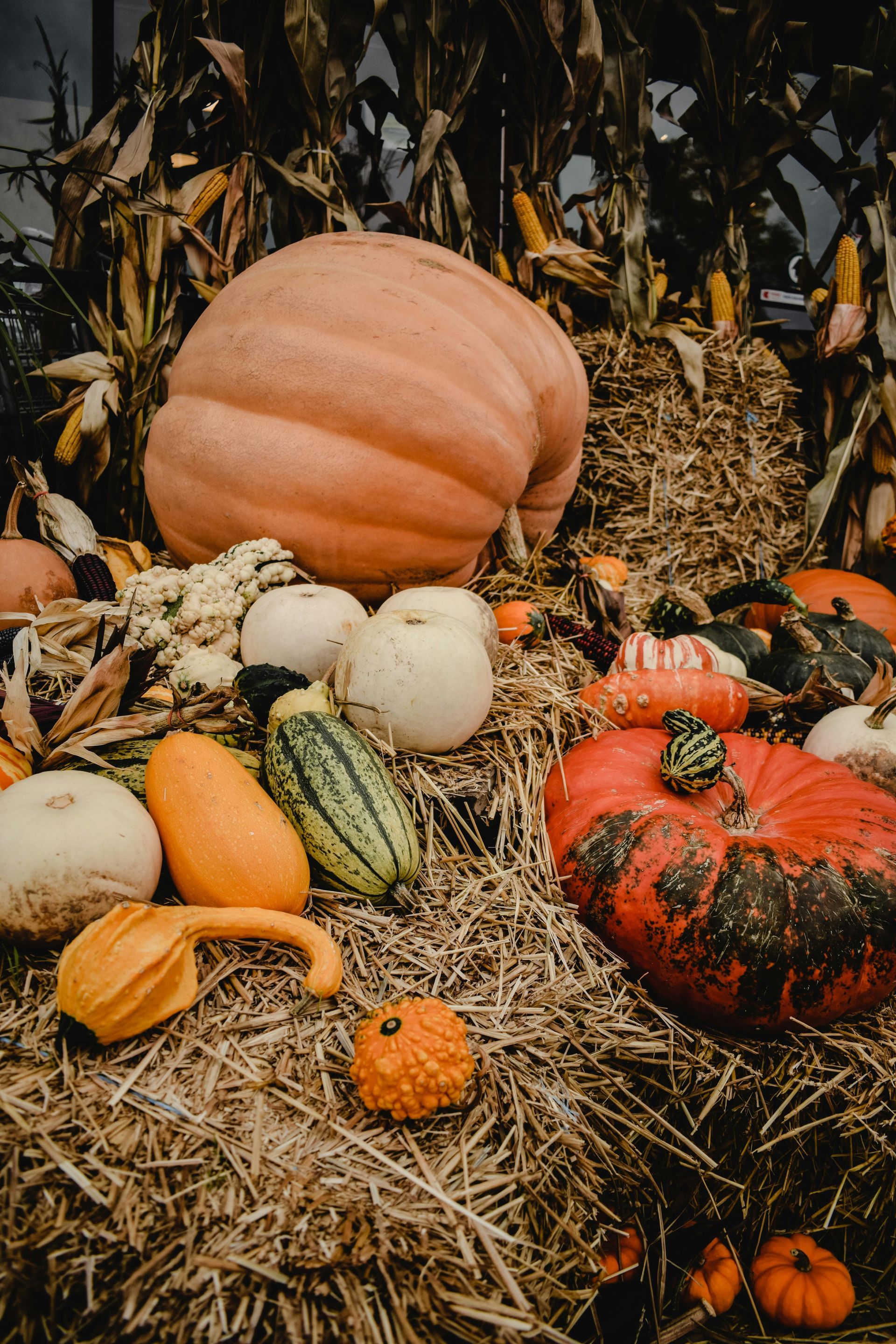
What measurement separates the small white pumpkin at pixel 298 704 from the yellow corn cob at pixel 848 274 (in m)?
3.79

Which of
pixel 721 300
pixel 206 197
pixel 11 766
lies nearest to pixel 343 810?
pixel 11 766

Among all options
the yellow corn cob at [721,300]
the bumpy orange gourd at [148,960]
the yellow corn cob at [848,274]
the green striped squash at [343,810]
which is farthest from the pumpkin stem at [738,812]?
the yellow corn cob at [848,274]

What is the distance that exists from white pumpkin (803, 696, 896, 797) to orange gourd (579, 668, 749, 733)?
29 cm

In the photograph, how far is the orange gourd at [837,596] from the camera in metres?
3.22

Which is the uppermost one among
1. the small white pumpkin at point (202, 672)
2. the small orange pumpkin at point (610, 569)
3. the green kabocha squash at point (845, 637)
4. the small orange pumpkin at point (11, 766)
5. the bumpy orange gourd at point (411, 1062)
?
the small orange pumpkin at point (11, 766)

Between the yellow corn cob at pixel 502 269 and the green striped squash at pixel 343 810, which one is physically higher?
the yellow corn cob at pixel 502 269

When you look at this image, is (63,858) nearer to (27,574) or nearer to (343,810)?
(343,810)

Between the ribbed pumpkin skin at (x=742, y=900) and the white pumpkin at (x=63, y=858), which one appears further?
the ribbed pumpkin skin at (x=742, y=900)

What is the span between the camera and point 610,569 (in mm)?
3209

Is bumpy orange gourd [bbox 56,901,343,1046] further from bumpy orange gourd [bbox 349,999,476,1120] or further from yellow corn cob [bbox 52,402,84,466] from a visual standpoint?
yellow corn cob [bbox 52,402,84,466]

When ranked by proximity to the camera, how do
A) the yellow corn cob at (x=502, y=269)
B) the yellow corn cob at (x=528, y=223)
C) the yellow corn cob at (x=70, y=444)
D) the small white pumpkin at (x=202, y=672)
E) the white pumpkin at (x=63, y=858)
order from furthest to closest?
the yellow corn cob at (x=502, y=269) → the yellow corn cob at (x=528, y=223) → the yellow corn cob at (x=70, y=444) → the small white pumpkin at (x=202, y=672) → the white pumpkin at (x=63, y=858)

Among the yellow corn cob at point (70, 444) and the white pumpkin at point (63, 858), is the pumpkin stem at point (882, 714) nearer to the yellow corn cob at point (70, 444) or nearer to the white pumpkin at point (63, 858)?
the white pumpkin at point (63, 858)

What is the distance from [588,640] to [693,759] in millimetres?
901

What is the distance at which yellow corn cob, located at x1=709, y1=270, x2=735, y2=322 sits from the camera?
13.2 ft
